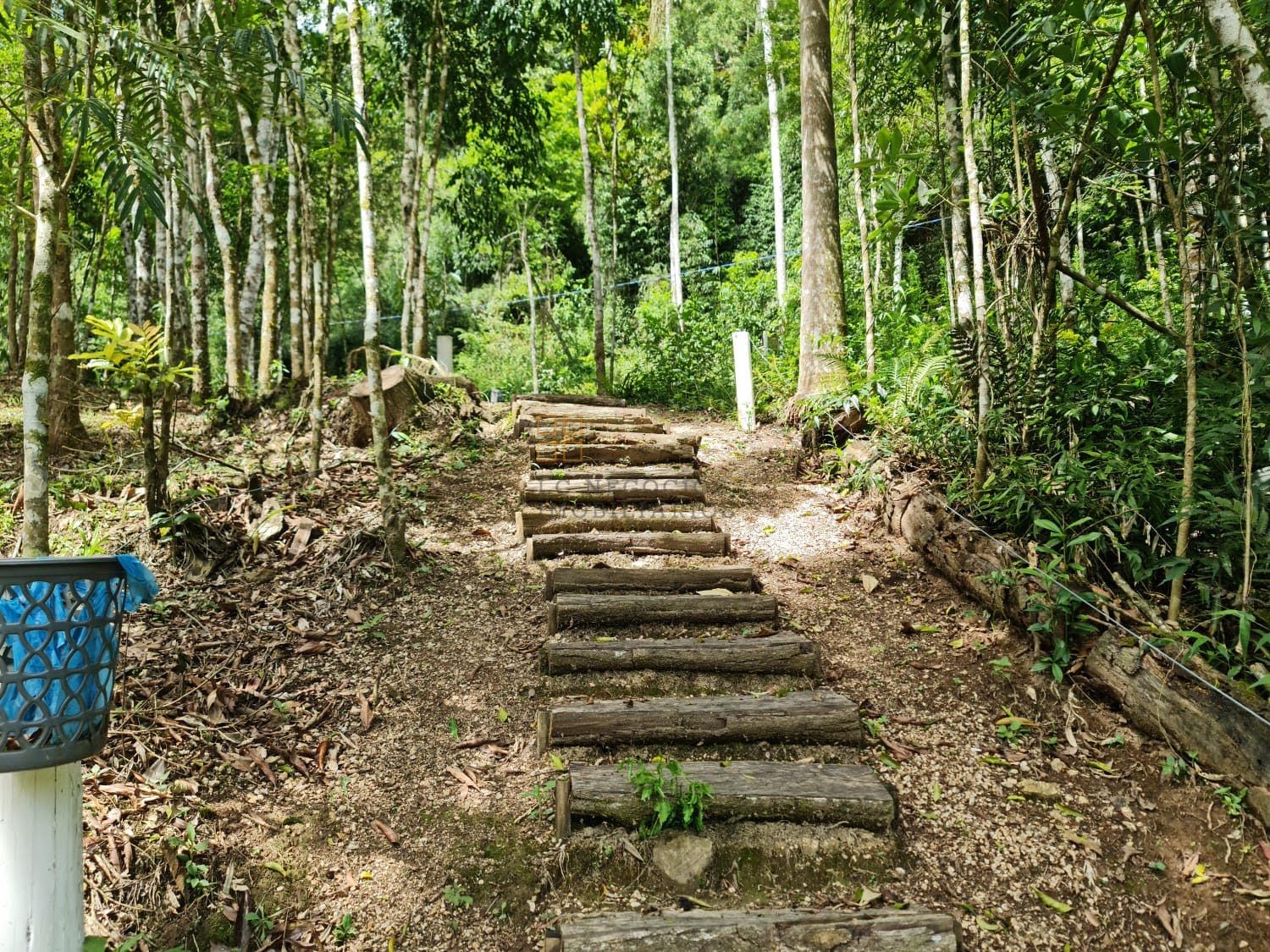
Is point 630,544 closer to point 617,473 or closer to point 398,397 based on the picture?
point 617,473

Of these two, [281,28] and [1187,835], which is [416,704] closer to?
[1187,835]

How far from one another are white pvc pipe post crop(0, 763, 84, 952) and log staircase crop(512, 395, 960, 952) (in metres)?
1.26

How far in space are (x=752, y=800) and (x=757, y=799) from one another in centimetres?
2

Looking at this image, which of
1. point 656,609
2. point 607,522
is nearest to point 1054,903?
point 656,609

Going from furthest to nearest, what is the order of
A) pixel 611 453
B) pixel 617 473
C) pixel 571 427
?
pixel 571 427
pixel 611 453
pixel 617 473

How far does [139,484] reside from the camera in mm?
4742

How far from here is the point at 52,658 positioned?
60.6 inches

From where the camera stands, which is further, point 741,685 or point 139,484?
point 139,484

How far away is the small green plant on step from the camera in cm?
268

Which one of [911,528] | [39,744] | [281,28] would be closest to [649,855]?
[39,744]

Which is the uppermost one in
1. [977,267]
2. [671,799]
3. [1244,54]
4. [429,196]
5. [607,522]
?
[429,196]

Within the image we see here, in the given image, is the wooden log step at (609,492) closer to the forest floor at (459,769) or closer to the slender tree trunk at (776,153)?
the forest floor at (459,769)

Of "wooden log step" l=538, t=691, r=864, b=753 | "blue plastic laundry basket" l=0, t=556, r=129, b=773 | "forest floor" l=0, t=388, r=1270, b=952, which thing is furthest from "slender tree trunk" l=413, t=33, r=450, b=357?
"blue plastic laundry basket" l=0, t=556, r=129, b=773

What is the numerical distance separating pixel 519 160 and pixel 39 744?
9.98m
